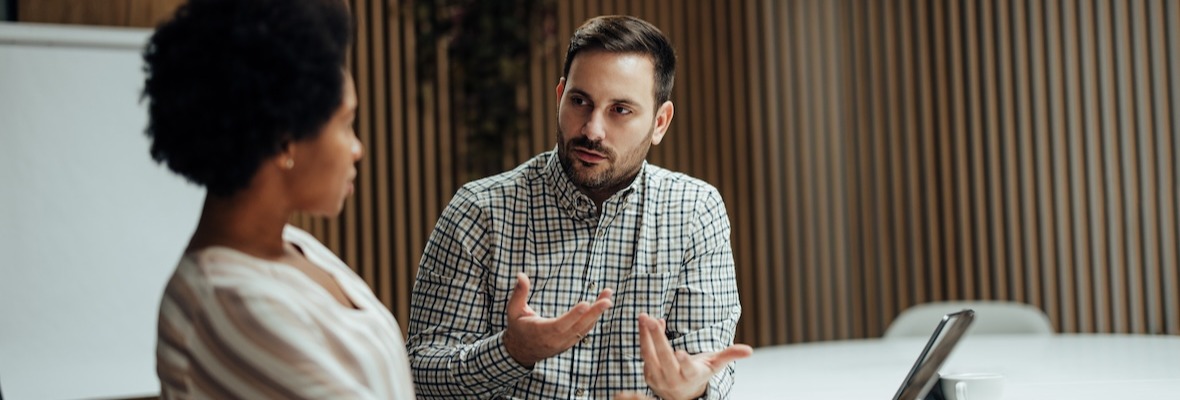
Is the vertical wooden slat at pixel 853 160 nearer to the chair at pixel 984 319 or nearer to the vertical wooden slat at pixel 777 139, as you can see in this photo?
the vertical wooden slat at pixel 777 139

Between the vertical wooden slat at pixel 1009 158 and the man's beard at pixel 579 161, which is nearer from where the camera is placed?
the man's beard at pixel 579 161

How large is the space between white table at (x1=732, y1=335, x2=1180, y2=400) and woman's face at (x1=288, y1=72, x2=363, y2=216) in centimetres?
128

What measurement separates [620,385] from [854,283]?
268 centimetres

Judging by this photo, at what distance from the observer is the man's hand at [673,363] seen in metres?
1.54

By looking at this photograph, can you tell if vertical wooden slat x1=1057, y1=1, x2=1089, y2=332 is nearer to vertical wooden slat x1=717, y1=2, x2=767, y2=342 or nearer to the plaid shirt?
vertical wooden slat x1=717, y1=2, x2=767, y2=342

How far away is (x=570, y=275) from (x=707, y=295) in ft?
0.85

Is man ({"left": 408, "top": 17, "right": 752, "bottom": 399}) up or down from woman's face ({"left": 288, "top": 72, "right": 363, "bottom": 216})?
down

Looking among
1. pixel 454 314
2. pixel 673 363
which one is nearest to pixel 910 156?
pixel 454 314

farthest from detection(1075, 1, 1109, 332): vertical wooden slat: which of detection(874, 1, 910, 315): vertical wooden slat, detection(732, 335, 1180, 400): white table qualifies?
detection(732, 335, 1180, 400): white table

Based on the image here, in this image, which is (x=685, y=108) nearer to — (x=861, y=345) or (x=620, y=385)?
(x=861, y=345)

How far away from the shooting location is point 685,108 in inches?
179

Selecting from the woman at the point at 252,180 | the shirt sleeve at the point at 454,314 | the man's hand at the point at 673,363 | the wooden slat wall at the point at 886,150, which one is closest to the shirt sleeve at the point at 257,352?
the woman at the point at 252,180

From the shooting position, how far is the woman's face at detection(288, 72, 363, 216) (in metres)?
1.04

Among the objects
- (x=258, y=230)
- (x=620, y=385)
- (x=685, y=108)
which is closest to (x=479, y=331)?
(x=620, y=385)
